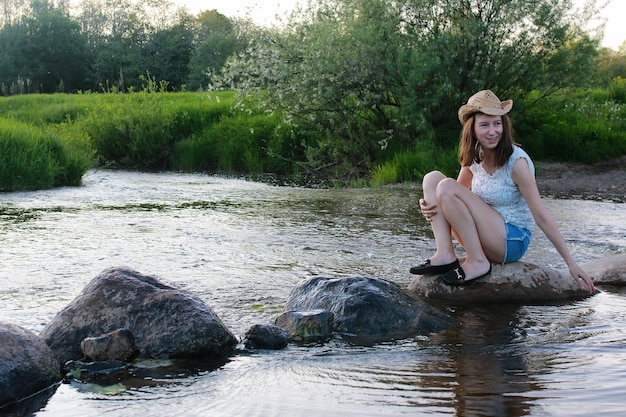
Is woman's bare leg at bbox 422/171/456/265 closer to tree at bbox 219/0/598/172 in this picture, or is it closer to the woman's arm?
the woman's arm

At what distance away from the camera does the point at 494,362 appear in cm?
441

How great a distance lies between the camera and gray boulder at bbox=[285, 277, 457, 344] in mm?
5082

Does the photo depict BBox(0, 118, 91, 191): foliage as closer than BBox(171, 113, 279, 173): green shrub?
Yes

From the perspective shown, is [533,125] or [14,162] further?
[533,125]

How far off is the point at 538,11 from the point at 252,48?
5772mm

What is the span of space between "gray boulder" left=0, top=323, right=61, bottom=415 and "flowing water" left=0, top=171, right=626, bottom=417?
0.13m

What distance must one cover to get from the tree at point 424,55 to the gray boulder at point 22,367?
35.9 feet

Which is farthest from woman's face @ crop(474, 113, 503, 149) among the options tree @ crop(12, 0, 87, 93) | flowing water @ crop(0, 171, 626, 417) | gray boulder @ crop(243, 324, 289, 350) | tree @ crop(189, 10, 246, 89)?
tree @ crop(12, 0, 87, 93)

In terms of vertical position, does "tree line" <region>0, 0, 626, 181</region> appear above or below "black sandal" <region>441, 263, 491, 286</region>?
above

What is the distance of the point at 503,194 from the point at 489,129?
0.53m

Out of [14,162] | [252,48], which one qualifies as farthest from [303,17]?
[14,162]

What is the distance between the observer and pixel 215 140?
66.8 ft

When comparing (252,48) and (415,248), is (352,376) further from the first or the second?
(252,48)

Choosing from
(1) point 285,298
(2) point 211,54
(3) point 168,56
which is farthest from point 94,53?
(1) point 285,298
